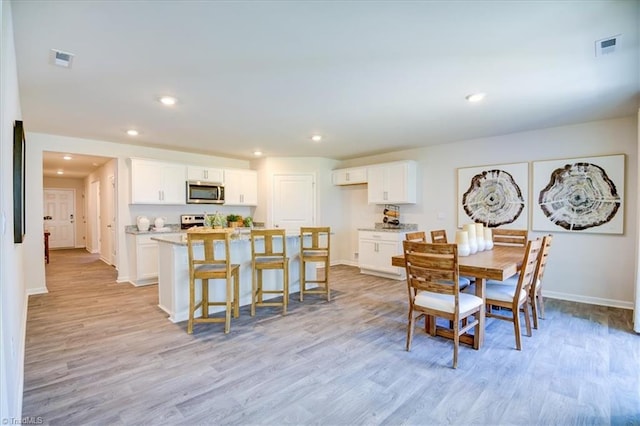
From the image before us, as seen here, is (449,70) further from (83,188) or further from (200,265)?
(83,188)

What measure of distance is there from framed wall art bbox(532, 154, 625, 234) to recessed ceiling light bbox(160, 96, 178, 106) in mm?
4800

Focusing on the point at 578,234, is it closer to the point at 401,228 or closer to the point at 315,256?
the point at 401,228

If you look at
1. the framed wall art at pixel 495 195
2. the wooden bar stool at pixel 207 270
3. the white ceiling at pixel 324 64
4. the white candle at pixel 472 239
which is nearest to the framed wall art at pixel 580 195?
the framed wall art at pixel 495 195

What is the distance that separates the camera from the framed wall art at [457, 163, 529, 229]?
464 centimetres

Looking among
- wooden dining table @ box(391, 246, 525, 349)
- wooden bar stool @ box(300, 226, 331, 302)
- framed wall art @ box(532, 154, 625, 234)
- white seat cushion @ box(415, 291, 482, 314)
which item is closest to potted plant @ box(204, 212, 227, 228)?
wooden bar stool @ box(300, 226, 331, 302)

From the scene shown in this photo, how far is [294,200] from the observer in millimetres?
6648

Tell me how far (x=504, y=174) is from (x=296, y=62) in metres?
3.85

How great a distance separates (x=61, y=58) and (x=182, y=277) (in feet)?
7.49

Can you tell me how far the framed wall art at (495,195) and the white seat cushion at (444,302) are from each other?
2513 mm

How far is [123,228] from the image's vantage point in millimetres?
5441

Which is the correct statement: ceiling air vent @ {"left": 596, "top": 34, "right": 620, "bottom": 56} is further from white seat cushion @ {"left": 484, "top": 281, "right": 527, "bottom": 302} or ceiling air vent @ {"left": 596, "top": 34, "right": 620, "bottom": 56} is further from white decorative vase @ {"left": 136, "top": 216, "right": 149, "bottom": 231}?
white decorative vase @ {"left": 136, "top": 216, "right": 149, "bottom": 231}

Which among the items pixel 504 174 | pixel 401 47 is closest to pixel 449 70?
pixel 401 47

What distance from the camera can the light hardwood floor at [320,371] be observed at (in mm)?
1977

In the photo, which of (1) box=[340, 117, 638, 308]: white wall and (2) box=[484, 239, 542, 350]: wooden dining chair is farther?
(1) box=[340, 117, 638, 308]: white wall
